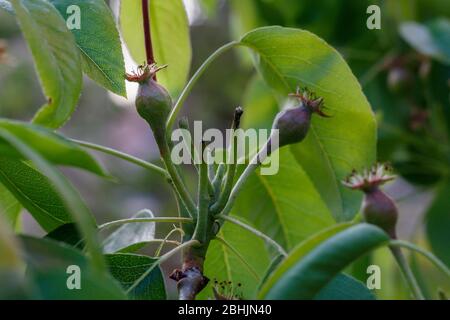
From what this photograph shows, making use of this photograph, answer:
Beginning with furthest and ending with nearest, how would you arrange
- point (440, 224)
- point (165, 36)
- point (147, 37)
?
point (440, 224) → point (165, 36) → point (147, 37)

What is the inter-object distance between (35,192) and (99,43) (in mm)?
144

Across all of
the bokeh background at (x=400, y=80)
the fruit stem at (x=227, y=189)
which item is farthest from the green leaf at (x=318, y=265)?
the bokeh background at (x=400, y=80)

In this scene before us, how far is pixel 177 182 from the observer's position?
0.69 meters

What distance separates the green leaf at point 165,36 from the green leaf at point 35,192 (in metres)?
0.24

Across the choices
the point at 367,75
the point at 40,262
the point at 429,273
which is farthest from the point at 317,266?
the point at 429,273

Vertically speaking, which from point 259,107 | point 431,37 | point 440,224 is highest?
point 431,37

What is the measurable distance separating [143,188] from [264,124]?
2701 mm

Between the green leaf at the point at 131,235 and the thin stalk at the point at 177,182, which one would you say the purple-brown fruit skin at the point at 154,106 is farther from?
the green leaf at the point at 131,235

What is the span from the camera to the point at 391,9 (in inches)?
68.1

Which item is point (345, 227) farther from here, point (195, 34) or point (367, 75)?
point (195, 34)

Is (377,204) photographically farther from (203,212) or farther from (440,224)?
(440,224)

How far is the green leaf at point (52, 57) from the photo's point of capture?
1.86 feet

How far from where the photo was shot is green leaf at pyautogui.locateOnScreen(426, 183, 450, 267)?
57.1 inches

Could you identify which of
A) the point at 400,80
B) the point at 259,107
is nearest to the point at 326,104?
the point at 259,107
